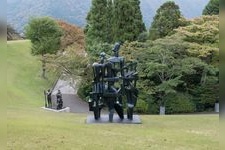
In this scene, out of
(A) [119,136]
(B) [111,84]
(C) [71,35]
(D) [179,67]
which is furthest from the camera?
(C) [71,35]

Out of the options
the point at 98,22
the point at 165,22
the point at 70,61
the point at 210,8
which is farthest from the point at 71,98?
the point at 210,8

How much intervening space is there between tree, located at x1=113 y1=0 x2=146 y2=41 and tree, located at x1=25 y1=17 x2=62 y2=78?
4.40 meters

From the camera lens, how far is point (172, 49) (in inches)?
714

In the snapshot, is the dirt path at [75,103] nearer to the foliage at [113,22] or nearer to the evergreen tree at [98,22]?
the foliage at [113,22]

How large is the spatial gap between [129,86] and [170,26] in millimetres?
10806

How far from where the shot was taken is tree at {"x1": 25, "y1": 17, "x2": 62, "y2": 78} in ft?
77.2

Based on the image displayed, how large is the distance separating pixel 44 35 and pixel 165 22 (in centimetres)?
765

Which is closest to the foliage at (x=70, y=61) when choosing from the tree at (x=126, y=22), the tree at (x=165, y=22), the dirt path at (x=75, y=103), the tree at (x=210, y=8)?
the dirt path at (x=75, y=103)

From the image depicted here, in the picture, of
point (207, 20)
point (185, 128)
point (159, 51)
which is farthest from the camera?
point (207, 20)

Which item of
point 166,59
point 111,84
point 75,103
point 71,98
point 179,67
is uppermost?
point 166,59

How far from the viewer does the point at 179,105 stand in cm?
1795

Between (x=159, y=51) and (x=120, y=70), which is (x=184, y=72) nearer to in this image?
(x=159, y=51)

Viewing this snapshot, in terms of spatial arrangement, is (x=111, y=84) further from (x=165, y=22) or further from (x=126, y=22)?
(x=165, y=22)

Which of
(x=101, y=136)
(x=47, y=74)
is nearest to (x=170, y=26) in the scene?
(x=47, y=74)
